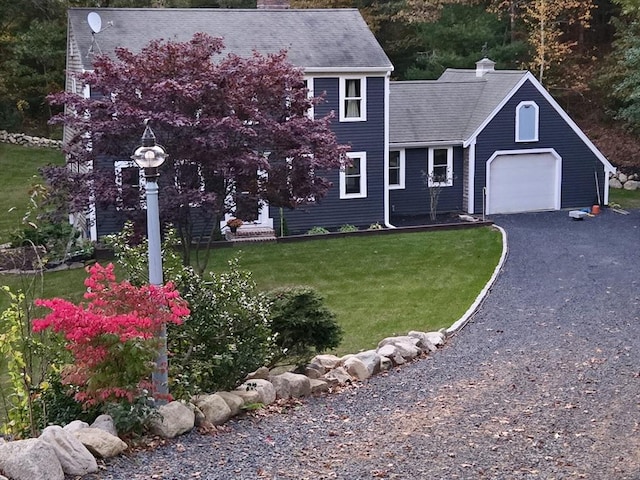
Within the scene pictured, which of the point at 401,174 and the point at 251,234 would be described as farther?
the point at 401,174

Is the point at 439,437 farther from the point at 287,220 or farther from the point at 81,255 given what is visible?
the point at 287,220

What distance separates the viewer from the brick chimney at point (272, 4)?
26.6 meters

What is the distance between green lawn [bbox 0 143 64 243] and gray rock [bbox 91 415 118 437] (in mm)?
16570

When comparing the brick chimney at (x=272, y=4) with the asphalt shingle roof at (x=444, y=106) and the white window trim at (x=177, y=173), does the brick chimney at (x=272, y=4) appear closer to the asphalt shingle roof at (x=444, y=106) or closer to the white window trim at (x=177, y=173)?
the asphalt shingle roof at (x=444, y=106)

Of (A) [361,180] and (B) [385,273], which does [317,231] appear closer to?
(A) [361,180]

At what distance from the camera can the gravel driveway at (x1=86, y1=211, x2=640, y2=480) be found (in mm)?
6766

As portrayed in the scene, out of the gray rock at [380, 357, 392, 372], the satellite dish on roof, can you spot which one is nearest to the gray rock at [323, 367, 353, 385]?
the gray rock at [380, 357, 392, 372]

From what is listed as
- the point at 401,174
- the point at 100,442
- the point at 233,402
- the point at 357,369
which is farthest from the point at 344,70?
the point at 100,442

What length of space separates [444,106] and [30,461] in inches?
885

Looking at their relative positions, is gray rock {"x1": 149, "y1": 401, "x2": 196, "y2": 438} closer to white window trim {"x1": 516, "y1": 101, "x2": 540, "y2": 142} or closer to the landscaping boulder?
the landscaping boulder

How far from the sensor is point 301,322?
33.3ft

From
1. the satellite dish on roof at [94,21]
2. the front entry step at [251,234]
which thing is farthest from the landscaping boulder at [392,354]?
the satellite dish on roof at [94,21]

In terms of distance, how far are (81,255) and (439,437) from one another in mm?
13858

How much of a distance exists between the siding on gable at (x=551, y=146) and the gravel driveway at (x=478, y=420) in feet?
39.7
